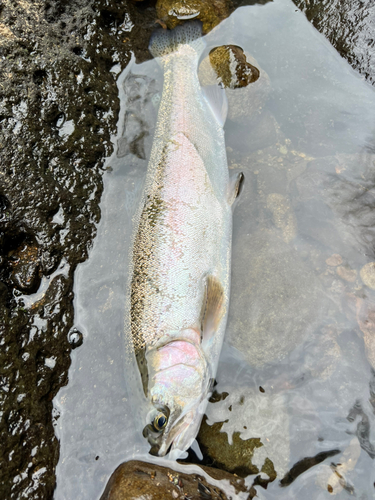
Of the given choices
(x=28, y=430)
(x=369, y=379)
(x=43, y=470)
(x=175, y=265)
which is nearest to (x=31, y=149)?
(x=175, y=265)

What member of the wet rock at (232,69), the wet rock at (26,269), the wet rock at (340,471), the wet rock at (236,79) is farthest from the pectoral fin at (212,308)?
the wet rock at (232,69)

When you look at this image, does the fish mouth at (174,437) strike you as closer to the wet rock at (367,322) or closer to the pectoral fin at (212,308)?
the pectoral fin at (212,308)

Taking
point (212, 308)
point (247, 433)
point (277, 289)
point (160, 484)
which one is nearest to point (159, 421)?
point (160, 484)

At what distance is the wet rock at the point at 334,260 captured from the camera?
2943 mm

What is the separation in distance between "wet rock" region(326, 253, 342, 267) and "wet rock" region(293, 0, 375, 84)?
76.1 inches

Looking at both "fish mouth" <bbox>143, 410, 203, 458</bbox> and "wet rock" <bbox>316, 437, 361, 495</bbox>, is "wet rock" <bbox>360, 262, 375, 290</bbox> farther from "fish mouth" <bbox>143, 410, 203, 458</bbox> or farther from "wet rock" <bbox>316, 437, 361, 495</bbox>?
"fish mouth" <bbox>143, 410, 203, 458</bbox>

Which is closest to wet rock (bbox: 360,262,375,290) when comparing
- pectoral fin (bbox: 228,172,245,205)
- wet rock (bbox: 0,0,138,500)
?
pectoral fin (bbox: 228,172,245,205)

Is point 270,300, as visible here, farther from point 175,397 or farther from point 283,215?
point 175,397

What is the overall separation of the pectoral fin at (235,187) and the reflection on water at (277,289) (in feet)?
0.36

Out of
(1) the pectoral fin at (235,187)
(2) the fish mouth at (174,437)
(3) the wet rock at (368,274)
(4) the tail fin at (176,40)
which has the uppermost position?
(4) the tail fin at (176,40)

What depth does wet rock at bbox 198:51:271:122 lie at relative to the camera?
344cm

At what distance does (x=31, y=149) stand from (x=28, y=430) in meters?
2.28

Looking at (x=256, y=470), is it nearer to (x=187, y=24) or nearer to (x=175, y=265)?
(x=175, y=265)

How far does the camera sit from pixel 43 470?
90.7 inches
